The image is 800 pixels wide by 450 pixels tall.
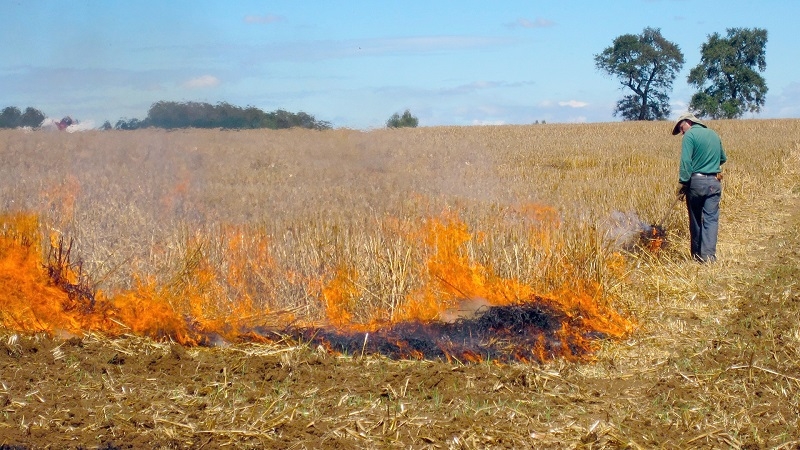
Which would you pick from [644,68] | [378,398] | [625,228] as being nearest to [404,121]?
[625,228]

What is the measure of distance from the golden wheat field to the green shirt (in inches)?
42.9

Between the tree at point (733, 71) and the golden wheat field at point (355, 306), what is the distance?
66270 millimetres

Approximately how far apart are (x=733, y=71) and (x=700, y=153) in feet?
233

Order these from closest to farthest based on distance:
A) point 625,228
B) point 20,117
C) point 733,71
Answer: point 20,117 → point 625,228 → point 733,71

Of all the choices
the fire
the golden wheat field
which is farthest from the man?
the fire

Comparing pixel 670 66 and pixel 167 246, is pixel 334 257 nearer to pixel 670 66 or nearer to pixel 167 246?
pixel 167 246

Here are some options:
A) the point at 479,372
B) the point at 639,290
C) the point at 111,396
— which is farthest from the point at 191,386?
the point at 639,290

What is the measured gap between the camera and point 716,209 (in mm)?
11039

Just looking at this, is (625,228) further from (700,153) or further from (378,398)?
(378,398)

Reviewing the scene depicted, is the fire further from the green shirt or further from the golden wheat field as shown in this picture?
the green shirt

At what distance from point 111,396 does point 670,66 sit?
77018 millimetres

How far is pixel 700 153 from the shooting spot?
1102 centimetres

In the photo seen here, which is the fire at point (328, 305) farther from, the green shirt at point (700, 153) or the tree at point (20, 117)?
the green shirt at point (700, 153)

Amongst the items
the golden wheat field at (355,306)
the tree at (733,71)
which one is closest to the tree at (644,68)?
the tree at (733,71)
